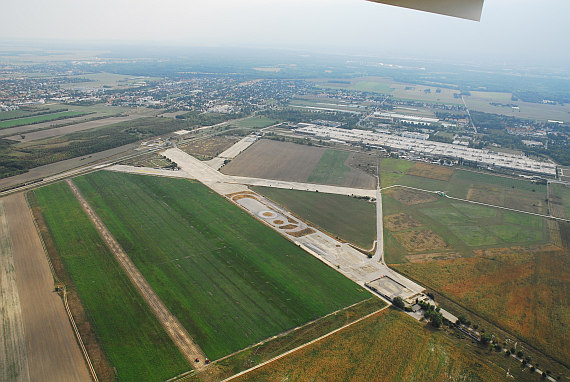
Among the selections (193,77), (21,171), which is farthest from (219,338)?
(193,77)

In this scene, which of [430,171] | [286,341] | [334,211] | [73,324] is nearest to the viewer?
[286,341]

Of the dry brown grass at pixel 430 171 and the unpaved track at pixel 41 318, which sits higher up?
the dry brown grass at pixel 430 171

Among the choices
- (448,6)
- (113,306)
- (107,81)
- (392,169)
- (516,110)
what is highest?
(448,6)

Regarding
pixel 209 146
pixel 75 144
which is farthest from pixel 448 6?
pixel 75 144

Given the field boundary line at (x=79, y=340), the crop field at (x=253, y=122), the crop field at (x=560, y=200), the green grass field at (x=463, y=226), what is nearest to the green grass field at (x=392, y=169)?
the green grass field at (x=463, y=226)

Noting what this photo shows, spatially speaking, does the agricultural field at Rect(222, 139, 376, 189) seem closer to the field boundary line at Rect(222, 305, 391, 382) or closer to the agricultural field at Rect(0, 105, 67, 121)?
the field boundary line at Rect(222, 305, 391, 382)

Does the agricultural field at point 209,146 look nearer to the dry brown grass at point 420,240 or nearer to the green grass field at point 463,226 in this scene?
the green grass field at point 463,226

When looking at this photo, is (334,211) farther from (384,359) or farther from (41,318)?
(41,318)
